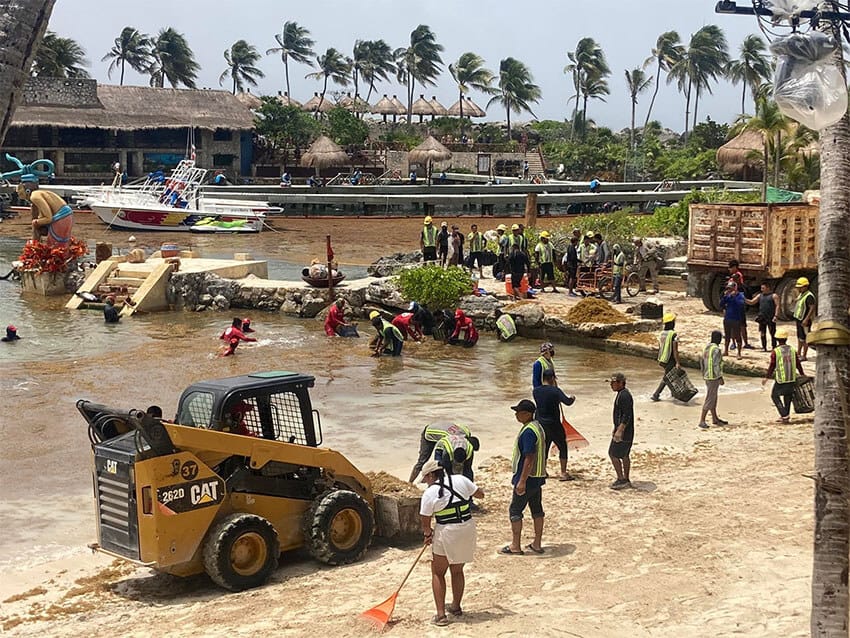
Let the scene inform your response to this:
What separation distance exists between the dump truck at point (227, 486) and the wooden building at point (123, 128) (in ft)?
166

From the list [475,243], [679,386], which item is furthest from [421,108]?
[679,386]

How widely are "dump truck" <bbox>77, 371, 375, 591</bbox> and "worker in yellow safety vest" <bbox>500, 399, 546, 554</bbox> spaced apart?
1.35 metres

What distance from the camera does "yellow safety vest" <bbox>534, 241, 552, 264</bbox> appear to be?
2728 cm

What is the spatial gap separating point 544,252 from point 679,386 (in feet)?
36.4

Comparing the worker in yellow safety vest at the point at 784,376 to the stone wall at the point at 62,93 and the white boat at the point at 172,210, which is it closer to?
the white boat at the point at 172,210

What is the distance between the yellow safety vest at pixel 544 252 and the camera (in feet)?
89.5

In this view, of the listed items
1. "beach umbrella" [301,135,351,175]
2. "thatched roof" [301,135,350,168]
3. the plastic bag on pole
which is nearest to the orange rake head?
the plastic bag on pole

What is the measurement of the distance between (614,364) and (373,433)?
6.90 m

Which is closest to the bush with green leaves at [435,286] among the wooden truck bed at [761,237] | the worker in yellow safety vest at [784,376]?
the wooden truck bed at [761,237]

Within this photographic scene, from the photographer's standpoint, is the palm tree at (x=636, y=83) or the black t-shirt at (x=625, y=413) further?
the palm tree at (x=636, y=83)

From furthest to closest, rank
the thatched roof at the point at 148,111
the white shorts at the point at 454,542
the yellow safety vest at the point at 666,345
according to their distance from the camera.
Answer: the thatched roof at the point at 148,111 < the yellow safety vest at the point at 666,345 < the white shorts at the point at 454,542

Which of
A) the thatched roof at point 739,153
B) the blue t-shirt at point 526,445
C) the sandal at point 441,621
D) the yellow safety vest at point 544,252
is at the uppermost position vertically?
the thatched roof at point 739,153

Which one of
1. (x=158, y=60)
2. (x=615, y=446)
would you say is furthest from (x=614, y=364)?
(x=158, y=60)

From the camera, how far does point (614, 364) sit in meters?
21.0
